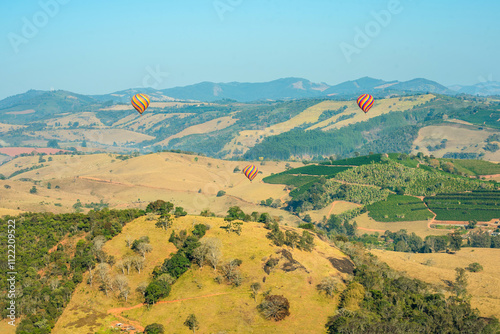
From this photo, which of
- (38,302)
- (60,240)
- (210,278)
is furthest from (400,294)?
(60,240)

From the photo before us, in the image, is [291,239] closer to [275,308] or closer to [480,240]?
[275,308]

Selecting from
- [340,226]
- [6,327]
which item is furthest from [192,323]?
[340,226]

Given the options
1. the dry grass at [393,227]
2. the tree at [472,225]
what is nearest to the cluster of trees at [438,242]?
the tree at [472,225]

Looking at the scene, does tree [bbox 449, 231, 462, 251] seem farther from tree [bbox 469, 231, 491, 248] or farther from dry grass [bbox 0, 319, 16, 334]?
dry grass [bbox 0, 319, 16, 334]

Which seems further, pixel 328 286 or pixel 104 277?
pixel 104 277

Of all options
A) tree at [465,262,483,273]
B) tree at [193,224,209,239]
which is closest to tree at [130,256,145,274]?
tree at [193,224,209,239]

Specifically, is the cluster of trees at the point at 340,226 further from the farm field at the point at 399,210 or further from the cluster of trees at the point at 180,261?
the cluster of trees at the point at 180,261

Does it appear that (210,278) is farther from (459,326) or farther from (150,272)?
(459,326)
